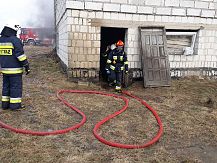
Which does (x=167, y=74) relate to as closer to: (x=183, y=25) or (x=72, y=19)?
(x=183, y=25)

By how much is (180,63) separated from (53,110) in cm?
551

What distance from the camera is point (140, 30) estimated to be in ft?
26.2

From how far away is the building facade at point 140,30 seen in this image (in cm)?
759

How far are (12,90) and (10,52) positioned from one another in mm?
829

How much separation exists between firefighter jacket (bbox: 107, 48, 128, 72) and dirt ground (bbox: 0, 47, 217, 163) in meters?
0.83

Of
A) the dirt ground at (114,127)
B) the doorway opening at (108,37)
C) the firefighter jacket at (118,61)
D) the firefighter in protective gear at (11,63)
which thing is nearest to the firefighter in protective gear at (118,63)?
the firefighter jacket at (118,61)

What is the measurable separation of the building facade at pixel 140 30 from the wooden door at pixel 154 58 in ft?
0.35

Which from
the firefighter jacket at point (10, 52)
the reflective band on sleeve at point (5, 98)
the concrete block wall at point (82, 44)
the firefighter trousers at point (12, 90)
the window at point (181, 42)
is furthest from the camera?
the window at point (181, 42)

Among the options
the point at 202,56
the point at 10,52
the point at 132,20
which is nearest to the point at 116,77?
the point at 132,20

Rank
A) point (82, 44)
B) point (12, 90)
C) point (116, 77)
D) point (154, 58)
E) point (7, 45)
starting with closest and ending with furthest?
point (7, 45), point (12, 90), point (116, 77), point (82, 44), point (154, 58)

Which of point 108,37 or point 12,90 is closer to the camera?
point 12,90

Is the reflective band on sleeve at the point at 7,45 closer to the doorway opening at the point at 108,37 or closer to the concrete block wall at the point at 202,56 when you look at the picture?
the doorway opening at the point at 108,37

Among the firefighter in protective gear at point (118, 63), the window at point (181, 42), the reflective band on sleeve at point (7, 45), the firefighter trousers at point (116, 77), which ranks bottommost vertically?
the firefighter trousers at point (116, 77)

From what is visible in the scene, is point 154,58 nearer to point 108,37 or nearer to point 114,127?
point 108,37
